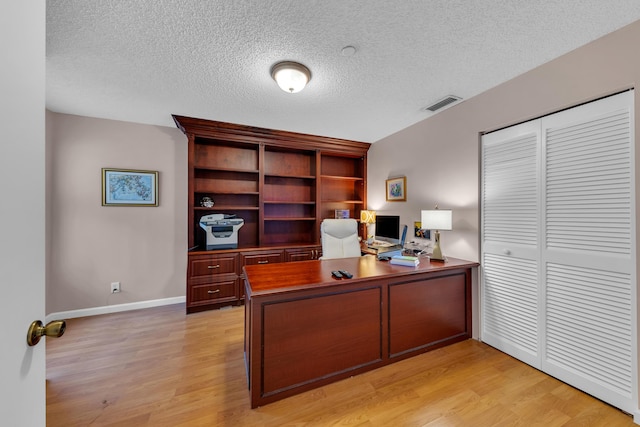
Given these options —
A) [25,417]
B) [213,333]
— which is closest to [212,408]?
[213,333]

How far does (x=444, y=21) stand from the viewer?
1.51m

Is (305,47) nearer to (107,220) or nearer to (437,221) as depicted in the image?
(437,221)

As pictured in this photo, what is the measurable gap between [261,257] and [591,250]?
3.23 meters

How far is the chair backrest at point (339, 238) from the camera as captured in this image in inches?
120

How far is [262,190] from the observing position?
362 cm

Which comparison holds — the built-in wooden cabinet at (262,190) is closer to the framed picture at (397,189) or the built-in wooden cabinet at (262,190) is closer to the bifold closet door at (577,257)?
the framed picture at (397,189)

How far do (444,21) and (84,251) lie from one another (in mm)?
4295

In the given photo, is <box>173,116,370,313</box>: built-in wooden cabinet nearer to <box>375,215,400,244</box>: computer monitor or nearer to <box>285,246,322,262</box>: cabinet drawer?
<box>285,246,322,262</box>: cabinet drawer

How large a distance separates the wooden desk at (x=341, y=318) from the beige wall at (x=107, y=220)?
1.94 metres

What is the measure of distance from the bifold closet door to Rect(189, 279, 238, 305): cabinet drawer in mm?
2998

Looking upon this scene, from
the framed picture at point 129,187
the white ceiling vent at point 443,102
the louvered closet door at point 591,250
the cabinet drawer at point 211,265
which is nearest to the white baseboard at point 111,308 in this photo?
the cabinet drawer at point 211,265

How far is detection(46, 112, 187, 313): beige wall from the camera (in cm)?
291


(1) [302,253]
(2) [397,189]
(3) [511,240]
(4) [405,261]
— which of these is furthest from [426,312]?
(1) [302,253]

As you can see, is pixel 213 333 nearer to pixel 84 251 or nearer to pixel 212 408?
pixel 212 408
